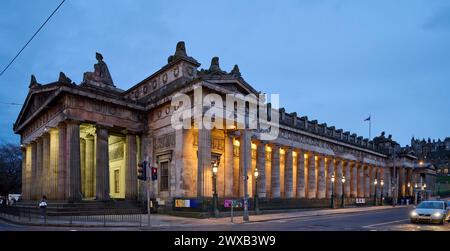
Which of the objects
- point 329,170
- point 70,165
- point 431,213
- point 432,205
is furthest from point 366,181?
point 70,165

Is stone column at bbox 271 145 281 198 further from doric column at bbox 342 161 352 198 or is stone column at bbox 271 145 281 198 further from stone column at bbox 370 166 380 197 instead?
stone column at bbox 370 166 380 197

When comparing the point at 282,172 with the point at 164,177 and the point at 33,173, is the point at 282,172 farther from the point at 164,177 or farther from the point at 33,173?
the point at 33,173

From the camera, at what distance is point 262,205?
4156cm

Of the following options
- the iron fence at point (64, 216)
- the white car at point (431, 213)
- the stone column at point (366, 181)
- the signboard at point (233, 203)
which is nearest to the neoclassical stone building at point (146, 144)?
the signboard at point (233, 203)

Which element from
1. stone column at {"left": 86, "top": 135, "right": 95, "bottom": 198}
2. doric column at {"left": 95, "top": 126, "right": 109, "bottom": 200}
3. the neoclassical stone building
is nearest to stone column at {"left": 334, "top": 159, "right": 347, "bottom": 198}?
the neoclassical stone building

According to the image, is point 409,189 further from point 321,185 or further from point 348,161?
point 321,185

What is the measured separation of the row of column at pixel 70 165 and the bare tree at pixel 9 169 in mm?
29323

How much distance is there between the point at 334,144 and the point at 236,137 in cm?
2625

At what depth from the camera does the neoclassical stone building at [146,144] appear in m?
34.8

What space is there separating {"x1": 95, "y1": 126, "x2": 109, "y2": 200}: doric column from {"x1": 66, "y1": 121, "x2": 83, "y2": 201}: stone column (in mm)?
2030

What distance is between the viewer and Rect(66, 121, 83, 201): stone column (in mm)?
33844
